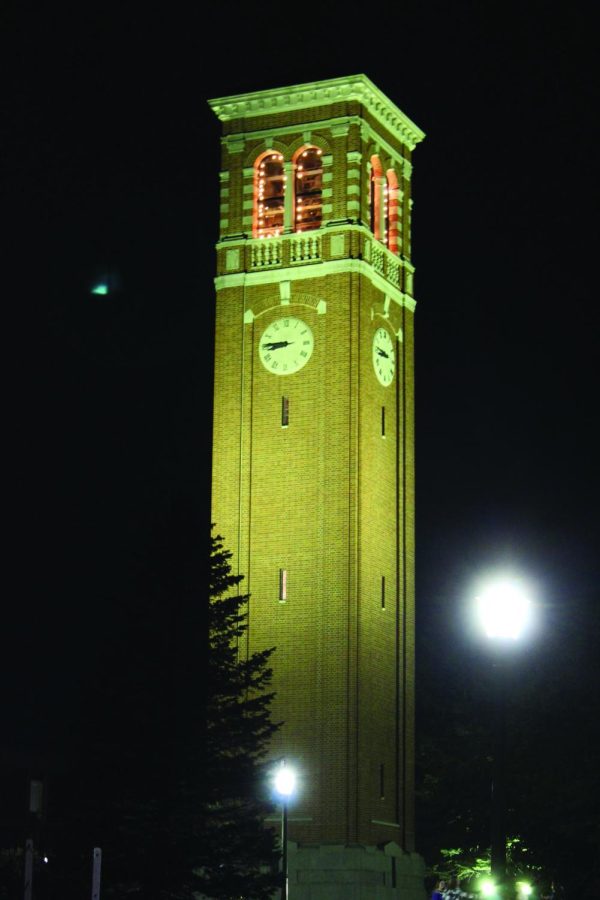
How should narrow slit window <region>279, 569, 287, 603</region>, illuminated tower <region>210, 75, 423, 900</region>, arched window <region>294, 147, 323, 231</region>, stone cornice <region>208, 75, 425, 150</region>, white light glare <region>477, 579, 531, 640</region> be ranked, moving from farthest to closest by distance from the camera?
arched window <region>294, 147, 323, 231</region>, stone cornice <region>208, 75, 425, 150</region>, narrow slit window <region>279, 569, 287, 603</region>, illuminated tower <region>210, 75, 423, 900</region>, white light glare <region>477, 579, 531, 640</region>

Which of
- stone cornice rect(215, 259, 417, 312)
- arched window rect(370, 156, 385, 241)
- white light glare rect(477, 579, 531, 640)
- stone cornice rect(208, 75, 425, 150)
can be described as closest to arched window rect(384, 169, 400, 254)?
arched window rect(370, 156, 385, 241)

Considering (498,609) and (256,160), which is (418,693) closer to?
(256,160)

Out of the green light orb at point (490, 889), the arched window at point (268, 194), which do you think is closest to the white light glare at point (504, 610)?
the green light orb at point (490, 889)

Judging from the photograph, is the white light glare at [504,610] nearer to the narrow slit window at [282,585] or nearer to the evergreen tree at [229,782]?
the evergreen tree at [229,782]

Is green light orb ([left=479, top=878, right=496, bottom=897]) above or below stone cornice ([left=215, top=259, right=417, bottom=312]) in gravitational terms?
below

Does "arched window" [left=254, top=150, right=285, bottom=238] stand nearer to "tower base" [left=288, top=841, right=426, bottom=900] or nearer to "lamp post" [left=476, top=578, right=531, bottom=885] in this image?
"tower base" [left=288, top=841, right=426, bottom=900]

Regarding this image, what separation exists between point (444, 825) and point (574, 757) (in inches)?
537

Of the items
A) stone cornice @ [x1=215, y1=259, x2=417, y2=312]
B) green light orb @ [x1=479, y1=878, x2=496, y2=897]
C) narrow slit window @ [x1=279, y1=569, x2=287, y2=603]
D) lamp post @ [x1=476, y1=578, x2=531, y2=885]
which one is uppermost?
stone cornice @ [x1=215, y1=259, x2=417, y2=312]

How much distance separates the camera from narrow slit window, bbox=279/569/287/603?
5934cm

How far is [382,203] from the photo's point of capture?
65500 mm

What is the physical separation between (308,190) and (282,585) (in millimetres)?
13477

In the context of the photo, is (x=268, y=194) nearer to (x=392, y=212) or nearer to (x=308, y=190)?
(x=308, y=190)

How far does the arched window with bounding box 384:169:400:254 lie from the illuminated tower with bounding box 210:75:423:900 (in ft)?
Answer: 0.23

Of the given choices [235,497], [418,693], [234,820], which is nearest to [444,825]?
[418,693]
